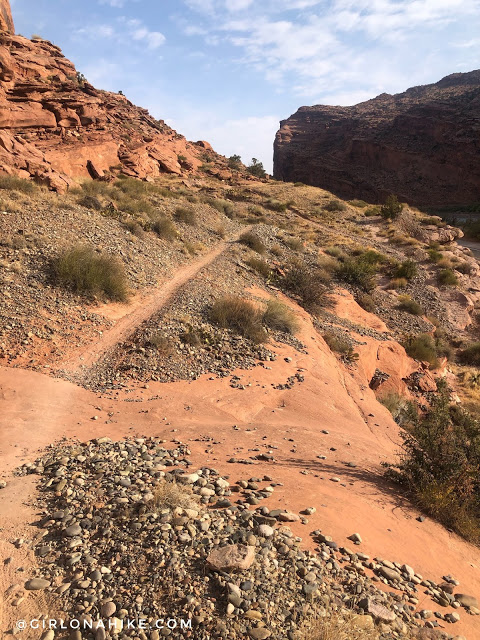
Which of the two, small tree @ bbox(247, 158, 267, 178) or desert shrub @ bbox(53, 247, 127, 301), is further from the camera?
small tree @ bbox(247, 158, 267, 178)

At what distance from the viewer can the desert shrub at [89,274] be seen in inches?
385

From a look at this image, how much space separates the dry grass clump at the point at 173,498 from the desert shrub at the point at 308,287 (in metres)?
11.1

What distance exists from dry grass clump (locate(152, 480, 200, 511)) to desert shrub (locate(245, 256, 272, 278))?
12.4m

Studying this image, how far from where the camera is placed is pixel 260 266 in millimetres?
16172

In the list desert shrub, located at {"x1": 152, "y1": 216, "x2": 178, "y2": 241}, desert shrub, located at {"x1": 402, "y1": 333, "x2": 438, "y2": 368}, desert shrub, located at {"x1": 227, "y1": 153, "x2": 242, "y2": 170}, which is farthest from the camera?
desert shrub, located at {"x1": 227, "y1": 153, "x2": 242, "y2": 170}

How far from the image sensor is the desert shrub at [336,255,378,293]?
58.5 feet

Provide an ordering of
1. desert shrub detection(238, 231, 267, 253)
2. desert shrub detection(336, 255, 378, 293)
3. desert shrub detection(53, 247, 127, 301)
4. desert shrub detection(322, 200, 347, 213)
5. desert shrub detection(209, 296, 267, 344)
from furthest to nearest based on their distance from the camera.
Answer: desert shrub detection(322, 200, 347, 213) → desert shrub detection(238, 231, 267, 253) → desert shrub detection(336, 255, 378, 293) → desert shrub detection(209, 296, 267, 344) → desert shrub detection(53, 247, 127, 301)

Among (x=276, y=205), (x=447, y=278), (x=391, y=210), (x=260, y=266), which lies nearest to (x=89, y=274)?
(x=260, y=266)

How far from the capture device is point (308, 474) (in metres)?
5.20

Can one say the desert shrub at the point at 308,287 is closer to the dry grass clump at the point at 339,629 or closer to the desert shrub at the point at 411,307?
the desert shrub at the point at 411,307

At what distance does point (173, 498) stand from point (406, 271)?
19.2 m

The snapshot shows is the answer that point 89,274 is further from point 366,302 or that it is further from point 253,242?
point 366,302

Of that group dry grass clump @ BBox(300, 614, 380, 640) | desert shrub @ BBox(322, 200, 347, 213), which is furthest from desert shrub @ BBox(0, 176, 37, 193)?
desert shrub @ BBox(322, 200, 347, 213)

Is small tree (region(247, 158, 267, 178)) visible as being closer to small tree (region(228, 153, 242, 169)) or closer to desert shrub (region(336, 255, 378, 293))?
small tree (region(228, 153, 242, 169))
